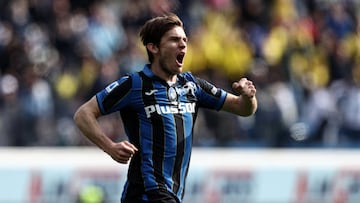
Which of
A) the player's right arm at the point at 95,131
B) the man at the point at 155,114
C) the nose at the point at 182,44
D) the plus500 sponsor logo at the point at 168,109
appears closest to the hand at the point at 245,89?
the man at the point at 155,114

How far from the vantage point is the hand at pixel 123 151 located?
24.7 feet

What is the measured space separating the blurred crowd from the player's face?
7.27 metres

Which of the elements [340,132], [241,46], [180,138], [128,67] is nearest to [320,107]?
[340,132]

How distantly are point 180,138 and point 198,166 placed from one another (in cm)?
781

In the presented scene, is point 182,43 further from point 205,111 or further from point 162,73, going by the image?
point 205,111

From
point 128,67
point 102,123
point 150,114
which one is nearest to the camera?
point 150,114

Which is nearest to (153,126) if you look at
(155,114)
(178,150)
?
(155,114)

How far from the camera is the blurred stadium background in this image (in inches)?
599

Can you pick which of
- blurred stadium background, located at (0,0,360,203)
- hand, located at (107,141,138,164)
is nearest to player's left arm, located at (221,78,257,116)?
Result: hand, located at (107,141,138,164)

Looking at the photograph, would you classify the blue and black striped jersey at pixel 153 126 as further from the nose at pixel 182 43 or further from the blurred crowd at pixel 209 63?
the blurred crowd at pixel 209 63

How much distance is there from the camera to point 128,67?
1648 cm

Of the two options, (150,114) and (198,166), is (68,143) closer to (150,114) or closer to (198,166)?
(198,166)

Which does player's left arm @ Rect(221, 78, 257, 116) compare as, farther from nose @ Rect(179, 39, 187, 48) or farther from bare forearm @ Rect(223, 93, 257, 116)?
nose @ Rect(179, 39, 187, 48)

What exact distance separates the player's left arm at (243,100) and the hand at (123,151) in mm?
910
